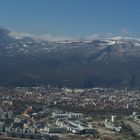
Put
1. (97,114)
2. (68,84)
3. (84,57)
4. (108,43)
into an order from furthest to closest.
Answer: (108,43), (84,57), (68,84), (97,114)

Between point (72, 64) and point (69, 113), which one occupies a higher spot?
point (72, 64)

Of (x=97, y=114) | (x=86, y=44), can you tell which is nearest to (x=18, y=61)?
(x=86, y=44)

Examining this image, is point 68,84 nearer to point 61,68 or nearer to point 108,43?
point 61,68

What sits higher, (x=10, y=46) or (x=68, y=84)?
(x=10, y=46)

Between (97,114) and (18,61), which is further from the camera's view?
(18,61)

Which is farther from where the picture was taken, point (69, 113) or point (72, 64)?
point (72, 64)

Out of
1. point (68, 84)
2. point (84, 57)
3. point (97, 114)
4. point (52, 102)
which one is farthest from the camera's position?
point (84, 57)

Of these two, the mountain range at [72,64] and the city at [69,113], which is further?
the mountain range at [72,64]

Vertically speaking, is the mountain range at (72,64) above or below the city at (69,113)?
above
